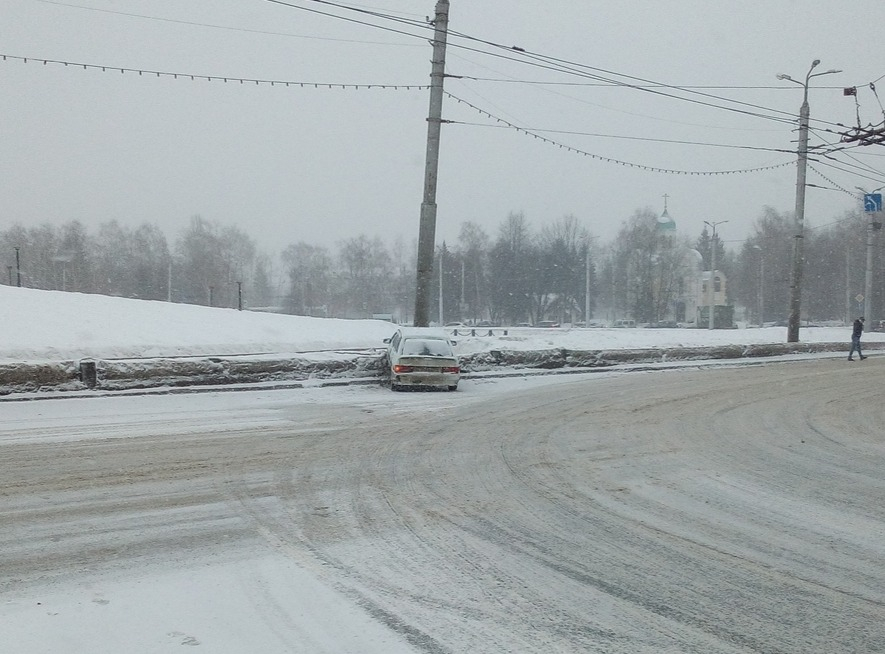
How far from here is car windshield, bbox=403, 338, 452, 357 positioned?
1902 cm

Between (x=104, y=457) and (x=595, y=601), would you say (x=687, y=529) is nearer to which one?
(x=595, y=601)

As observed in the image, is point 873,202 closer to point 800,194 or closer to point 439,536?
point 800,194

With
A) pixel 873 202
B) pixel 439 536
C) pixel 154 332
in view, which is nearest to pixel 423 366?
pixel 154 332

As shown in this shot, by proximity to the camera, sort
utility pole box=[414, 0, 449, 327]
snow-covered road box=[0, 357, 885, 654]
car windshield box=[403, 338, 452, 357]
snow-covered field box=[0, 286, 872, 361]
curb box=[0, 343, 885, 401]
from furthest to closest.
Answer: utility pole box=[414, 0, 449, 327] < snow-covered field box=[0, 286, 872, 361] < car windshield box=[403, 338, 452, 357] < curb box=[0, 343, 885, 401] < snow-covered road box=[0, 357, 885, 654]

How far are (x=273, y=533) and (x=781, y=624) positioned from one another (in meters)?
3.93

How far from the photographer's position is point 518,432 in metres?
12.1

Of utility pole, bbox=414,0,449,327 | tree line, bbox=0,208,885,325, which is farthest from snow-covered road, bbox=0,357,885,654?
tree line, bbox=0,208,885,325

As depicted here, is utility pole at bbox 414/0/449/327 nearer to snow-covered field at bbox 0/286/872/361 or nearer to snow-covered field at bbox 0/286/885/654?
snow-covered field at bbox 0/286/872/361

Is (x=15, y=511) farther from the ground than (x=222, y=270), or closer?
closer

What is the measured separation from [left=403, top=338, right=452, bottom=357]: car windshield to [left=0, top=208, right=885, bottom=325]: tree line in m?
63.0

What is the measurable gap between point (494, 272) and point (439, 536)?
89319 mm

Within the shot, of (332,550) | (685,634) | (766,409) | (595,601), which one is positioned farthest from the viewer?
(766,409)

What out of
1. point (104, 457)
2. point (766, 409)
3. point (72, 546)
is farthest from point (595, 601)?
point (766, 409)

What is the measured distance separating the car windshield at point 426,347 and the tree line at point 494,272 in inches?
2481
